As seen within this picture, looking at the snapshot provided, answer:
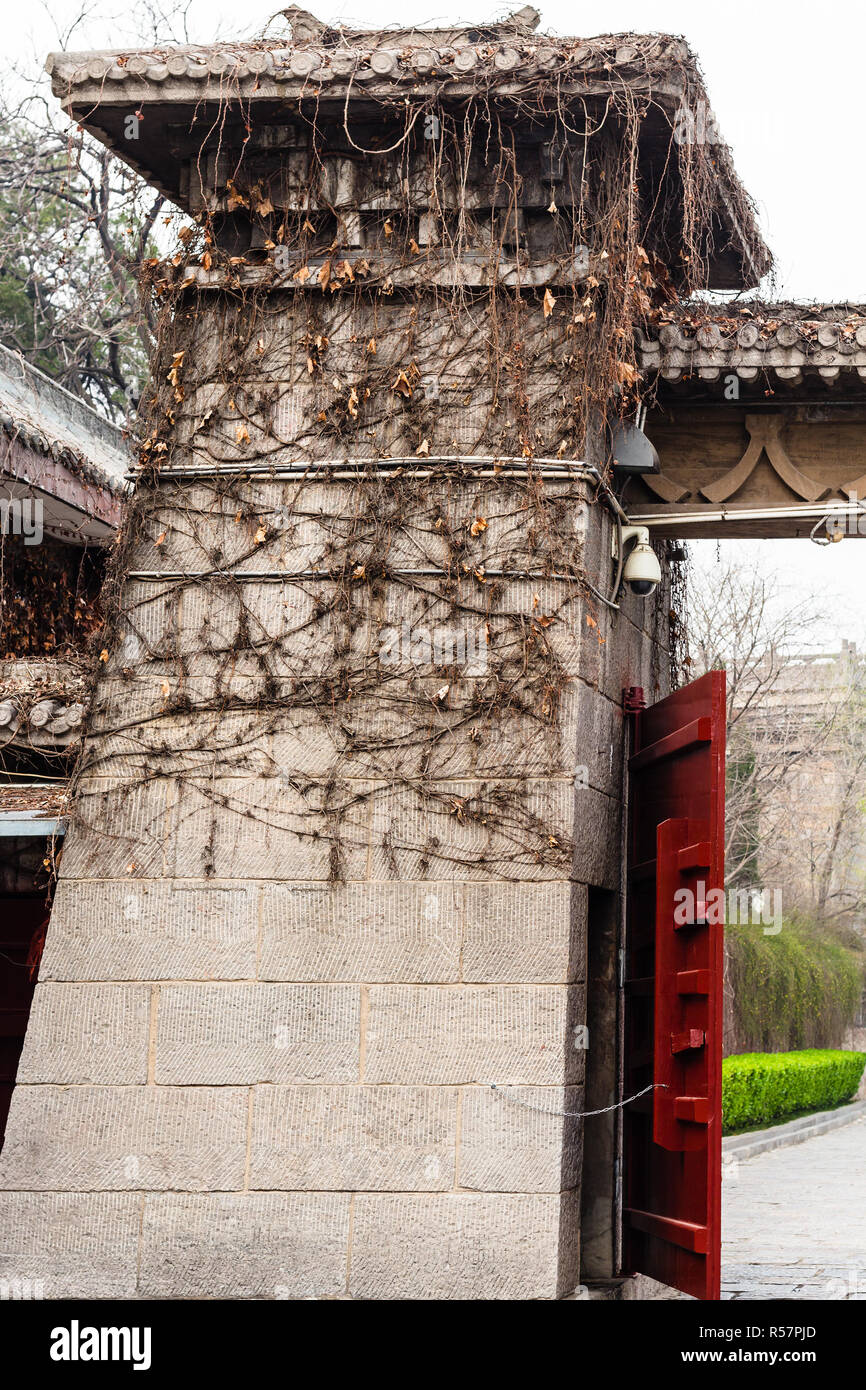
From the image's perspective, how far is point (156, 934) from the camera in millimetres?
6090

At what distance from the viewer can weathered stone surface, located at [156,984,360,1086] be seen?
19.4 feet

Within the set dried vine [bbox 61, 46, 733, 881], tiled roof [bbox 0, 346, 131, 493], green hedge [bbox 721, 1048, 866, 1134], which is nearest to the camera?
dried vine [bbox 61, 46, 733, 881]

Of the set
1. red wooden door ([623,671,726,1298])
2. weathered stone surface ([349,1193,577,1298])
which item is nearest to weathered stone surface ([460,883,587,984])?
red wooden door ([623,671,726,1298])

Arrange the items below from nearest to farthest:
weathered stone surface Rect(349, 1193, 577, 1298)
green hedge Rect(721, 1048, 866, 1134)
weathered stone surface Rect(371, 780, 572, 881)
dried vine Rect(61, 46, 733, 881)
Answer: weathered stone surface Rect(349, 1193, 577, 1298) → weathered stone surface Rect(371, 780, 572, 881) → dried vine Rect(61, 46, 733, 881) → green hedge Rect(721, 1048, 866, 1134)

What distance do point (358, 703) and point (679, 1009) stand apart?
1.89 metres

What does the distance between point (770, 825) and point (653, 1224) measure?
1968cm

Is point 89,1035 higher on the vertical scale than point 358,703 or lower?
lower

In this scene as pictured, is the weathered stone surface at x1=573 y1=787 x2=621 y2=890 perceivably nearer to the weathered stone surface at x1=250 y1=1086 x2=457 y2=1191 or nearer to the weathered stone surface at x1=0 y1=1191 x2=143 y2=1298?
the weathered stone surface at x1=250 y1=1086 x2=457 y2=1191

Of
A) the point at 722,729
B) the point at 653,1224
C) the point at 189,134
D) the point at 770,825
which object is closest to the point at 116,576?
the point at 189,134

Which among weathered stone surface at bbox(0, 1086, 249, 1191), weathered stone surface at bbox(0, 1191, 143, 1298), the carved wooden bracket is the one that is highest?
the carved wooden bracket

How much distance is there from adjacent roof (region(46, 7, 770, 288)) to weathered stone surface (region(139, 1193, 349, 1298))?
4620 millimetres

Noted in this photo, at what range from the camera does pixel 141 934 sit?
6.10 meters

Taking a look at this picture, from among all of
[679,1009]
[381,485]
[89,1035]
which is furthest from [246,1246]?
[381,485]

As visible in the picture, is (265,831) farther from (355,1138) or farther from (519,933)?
(355,1138)
